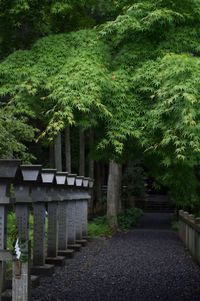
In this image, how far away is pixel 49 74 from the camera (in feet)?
27.0

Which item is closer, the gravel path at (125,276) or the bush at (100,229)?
the gravel path at (125,276)

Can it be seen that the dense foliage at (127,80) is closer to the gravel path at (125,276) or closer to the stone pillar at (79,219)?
the gravel path at (125,276)

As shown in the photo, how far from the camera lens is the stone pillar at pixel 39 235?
11.2 m

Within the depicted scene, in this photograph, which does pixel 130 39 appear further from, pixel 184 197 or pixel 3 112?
pixel 184 197

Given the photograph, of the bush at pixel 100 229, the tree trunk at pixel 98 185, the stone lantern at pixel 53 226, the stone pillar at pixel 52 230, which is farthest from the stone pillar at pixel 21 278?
the tree trunk at pixel 98 185

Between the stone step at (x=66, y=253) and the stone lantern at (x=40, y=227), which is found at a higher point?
the stone lantern at (x=40, y=227)

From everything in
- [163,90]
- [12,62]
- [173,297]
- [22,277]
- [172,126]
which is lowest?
[173,297]

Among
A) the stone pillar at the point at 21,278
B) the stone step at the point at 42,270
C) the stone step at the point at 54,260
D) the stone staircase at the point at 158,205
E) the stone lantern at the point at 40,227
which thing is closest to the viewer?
the stone pillar at the point at 21,278

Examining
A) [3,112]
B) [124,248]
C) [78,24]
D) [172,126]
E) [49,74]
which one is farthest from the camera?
[124,248]

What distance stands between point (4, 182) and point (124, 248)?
459 inches

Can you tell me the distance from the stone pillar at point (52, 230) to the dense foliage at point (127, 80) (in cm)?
434

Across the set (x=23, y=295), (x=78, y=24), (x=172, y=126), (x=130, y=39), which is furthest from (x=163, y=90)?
(x=78, y=24)

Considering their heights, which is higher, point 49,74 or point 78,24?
point 78,24

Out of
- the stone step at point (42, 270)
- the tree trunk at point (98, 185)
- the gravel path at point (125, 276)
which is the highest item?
the tree trunk at point (98, 185)
